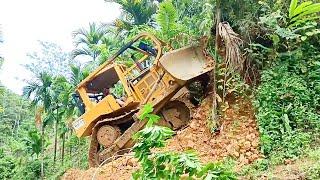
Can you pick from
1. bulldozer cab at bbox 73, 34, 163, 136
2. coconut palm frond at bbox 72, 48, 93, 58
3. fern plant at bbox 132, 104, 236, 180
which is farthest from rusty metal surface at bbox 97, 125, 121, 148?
coconut palm frond at bbox 72, 48, 93, 58

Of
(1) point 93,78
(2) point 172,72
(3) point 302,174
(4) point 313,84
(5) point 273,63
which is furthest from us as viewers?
(1) point 93,78

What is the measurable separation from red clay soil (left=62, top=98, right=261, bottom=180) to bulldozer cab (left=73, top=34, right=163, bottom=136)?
1675 mm

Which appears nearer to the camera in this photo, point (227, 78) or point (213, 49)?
point (227, 78)

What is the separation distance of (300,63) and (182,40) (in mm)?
3255

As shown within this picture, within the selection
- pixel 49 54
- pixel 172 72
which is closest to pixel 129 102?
pixel 172 72

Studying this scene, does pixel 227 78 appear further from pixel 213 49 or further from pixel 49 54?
pixel 49 54

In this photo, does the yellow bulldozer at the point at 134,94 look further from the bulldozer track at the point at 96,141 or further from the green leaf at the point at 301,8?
the green leaf at the point at 301,8

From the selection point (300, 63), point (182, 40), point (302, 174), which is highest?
point (182, 40)

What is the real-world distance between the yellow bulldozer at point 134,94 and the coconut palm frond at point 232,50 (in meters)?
0.80

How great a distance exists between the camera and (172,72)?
31.9ft

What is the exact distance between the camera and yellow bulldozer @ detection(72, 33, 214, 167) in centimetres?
996

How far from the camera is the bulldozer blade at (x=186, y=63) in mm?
9734

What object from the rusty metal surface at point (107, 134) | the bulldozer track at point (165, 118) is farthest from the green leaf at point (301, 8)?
the rusty metal surface at point (107, 134)

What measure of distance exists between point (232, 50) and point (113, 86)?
4068 millimetres
